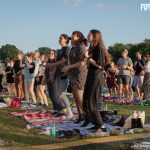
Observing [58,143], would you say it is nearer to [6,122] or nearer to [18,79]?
[6,122]

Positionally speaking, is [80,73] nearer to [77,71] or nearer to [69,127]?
[77,71]

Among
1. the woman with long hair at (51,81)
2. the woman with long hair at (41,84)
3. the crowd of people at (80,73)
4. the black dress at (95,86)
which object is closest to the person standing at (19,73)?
the crowd of people at (80,73)

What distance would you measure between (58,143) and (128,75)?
9628mm

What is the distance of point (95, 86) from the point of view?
811 cm

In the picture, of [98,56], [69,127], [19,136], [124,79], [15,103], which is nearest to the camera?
[19,136]

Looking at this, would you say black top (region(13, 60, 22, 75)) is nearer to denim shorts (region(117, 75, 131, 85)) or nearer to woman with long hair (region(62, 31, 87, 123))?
denim shorts (region(117, 75, 131, 85))

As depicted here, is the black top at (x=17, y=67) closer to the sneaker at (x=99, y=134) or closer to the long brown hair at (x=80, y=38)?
the long brown hair at (x=80, y=38)

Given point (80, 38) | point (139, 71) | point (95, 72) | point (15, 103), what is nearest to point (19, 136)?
point (95, 72)

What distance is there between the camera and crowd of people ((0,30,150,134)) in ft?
26.7

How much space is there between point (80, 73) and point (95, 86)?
1.38 meters

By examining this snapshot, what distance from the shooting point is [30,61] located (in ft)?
51.5

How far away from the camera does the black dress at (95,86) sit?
8.06 meters

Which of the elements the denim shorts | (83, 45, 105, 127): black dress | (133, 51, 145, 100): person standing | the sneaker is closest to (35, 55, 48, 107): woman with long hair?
the denim shorts

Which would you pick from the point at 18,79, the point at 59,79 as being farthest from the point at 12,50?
the point at 59,79
